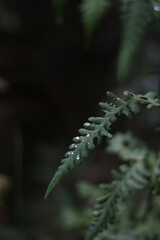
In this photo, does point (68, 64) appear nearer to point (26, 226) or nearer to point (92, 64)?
point (92, 64)

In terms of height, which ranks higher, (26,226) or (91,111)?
(91,111)

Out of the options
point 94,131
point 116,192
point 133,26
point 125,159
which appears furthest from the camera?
point 133,26

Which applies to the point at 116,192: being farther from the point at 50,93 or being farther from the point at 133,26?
the point at 50,93

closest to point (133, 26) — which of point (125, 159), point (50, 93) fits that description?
point (125, 159)

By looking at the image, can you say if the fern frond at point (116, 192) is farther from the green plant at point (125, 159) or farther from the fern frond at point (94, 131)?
the fern frond at point (94, 131)

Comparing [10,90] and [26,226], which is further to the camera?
[10,90]

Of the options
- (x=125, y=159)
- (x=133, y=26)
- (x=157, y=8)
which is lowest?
(x=125, y=159)

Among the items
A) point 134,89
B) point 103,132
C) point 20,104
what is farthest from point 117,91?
point 103,132

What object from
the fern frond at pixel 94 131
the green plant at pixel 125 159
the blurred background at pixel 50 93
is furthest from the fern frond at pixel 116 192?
the blurred background at pixel 50 93
